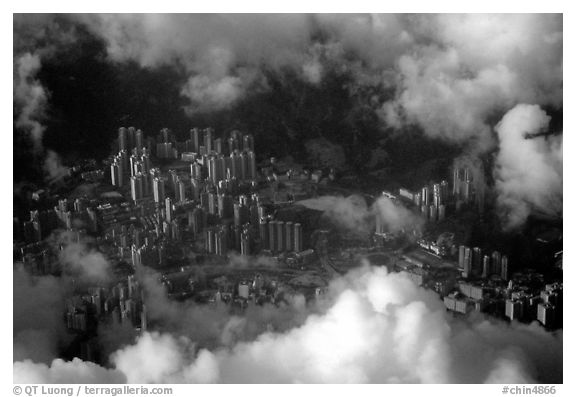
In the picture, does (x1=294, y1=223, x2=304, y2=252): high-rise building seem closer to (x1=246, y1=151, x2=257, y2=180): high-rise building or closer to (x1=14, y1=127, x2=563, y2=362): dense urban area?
(x1=14, y1=127, x2=563, y2=362): dense urban area

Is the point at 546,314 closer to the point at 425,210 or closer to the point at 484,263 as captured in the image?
the point at 484,263

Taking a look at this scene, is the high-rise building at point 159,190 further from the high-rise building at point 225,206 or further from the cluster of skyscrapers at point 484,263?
the cluster of skyscrapers at point 484,263

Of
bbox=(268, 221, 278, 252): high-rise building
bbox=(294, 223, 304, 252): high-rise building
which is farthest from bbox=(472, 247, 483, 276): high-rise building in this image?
bbox=(268, 221, 278, 252): high-rise building

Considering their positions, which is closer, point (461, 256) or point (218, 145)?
point (461, 256)

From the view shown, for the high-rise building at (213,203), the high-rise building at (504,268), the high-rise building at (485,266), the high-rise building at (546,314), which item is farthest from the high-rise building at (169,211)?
the high-rise building at (546,314)

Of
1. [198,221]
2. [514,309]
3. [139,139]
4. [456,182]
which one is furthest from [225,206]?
[514,309]
